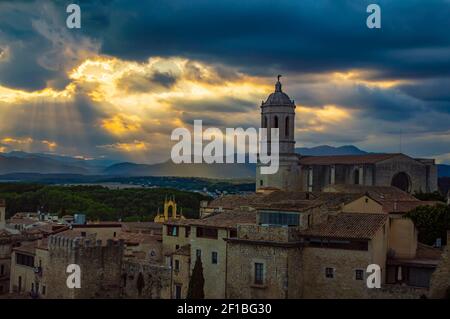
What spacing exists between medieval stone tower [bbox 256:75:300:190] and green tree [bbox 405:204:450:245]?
45.7 meters

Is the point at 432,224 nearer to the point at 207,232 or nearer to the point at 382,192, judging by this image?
the point at 207,232

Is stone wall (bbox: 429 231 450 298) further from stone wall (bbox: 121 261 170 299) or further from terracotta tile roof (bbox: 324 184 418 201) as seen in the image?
terracotta tile roof (bbox: 324 184 418 201)

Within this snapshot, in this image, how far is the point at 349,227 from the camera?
3844 centimetres

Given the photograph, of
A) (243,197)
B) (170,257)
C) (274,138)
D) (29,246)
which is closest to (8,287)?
(29,246)

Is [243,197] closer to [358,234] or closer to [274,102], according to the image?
[358,234]

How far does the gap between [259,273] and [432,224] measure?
46.9 ft

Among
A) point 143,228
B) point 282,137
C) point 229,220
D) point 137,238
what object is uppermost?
point 282,137

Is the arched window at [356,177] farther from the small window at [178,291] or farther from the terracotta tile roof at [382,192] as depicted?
the small window at [178,291]

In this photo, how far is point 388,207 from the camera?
52.7 metres

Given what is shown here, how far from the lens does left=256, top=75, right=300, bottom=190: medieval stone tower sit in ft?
306

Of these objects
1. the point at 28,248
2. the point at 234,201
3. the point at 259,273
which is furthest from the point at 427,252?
the point at 28,248

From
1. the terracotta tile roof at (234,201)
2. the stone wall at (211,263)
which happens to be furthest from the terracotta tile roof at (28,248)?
the terracotta tile roof at (234,201)

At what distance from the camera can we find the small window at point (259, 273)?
127 ft
